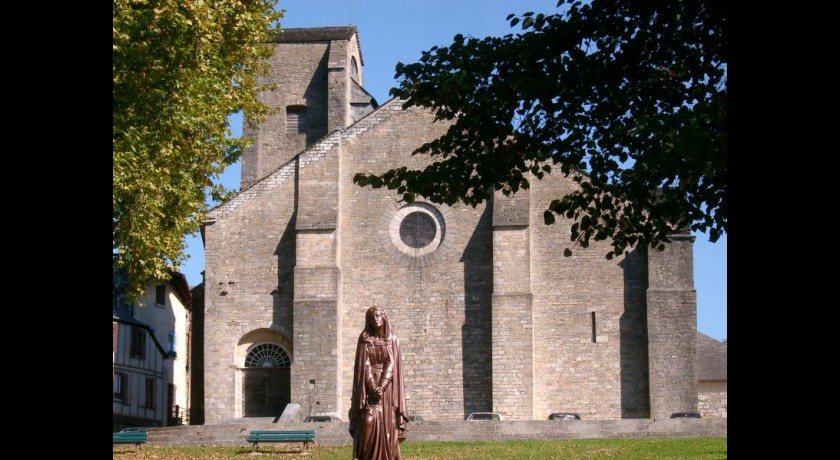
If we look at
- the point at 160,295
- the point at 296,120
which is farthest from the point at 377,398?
the point at 160,295

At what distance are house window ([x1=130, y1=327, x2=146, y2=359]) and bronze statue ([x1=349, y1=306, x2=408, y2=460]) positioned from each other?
29.9m

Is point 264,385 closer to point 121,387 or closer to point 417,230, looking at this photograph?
point 417,230

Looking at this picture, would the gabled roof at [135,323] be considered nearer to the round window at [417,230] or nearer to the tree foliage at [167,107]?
the round window at [417,230]

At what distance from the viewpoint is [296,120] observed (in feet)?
147

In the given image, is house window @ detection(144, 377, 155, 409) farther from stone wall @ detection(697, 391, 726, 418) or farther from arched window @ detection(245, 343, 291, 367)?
stone wall @ detection(697, 391, 726, 418)

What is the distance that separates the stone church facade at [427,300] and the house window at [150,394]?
35.6 feet

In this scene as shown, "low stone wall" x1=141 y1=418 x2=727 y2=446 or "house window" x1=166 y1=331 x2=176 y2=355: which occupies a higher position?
"house window" x1=166 y1=331 x2=176 y2=355

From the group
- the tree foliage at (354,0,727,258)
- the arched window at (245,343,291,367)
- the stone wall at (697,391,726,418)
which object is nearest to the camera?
the tree foliage at (354,0,727,258)

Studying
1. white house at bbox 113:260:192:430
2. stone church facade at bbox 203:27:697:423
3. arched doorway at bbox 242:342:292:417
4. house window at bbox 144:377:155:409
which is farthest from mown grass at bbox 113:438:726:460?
house window at bbox 144:377:155:409

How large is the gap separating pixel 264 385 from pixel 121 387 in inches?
358

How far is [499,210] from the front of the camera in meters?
32.8

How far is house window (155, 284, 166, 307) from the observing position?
46125mm

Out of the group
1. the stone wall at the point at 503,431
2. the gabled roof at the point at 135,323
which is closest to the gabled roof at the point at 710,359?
the stone wall at the point at 503,431
